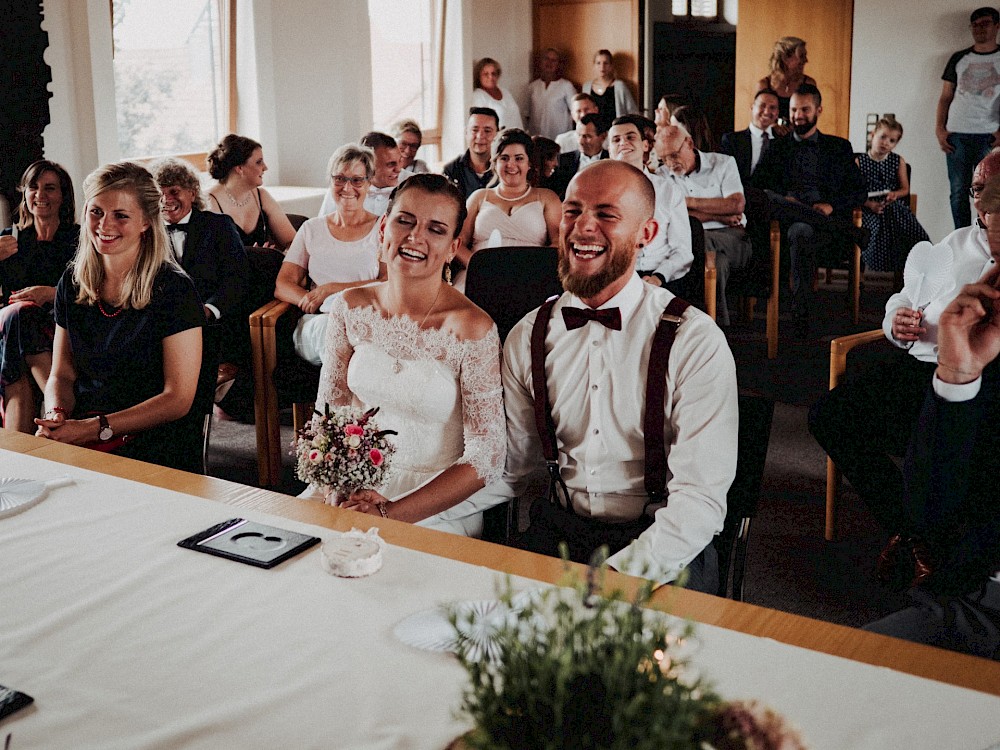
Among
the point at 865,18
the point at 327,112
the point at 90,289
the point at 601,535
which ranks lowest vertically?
the point at 601,535

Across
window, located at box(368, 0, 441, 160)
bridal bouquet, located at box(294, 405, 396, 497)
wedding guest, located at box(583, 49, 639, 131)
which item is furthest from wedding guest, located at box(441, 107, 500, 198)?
bridal bouquet, located at box(294, 405, 396, 497)

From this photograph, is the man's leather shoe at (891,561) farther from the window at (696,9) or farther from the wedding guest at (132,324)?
the window at (696,9)

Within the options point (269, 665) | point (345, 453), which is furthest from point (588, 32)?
point (269, 665)

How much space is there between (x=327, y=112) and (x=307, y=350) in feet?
13.5

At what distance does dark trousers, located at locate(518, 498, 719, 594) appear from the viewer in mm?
2096

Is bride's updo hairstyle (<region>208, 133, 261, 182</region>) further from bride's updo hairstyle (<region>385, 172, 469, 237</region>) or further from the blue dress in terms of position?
the blue dress

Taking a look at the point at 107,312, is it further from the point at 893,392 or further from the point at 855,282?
the point at 855,282

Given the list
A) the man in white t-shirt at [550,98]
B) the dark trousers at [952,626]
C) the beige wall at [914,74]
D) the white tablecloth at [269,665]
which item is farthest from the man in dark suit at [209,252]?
the man in white t-shirt at [550,98]

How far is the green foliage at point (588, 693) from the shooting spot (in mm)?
826

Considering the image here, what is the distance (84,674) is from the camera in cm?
132

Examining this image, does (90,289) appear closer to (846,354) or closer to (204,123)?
(846,354)

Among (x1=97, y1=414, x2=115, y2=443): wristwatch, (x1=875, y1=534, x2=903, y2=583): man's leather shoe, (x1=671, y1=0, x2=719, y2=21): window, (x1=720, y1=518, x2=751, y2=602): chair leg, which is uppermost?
(x1=671, y1=0, x2=719, y2=21): window

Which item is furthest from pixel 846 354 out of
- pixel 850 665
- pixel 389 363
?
pixel 850 665

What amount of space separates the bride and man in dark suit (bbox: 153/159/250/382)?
1751 mm
